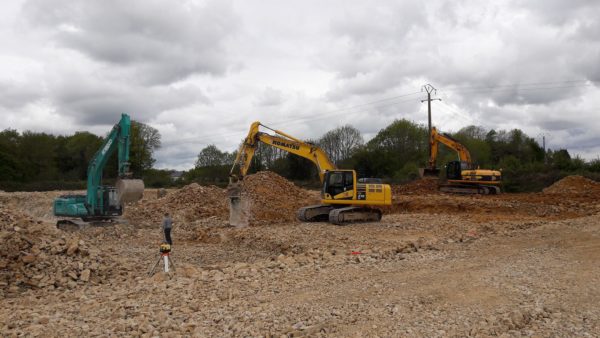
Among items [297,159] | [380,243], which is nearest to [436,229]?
[380,243]

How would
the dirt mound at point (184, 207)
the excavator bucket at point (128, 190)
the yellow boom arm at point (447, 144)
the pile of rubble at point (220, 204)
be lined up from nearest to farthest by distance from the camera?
the excavator bucket at point (128, 190) → the pile of rubble at point (220, 204) → the dirt mound at point (184, 207) → the yellow boom arm at point (447, 144)

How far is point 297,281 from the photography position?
335 inches

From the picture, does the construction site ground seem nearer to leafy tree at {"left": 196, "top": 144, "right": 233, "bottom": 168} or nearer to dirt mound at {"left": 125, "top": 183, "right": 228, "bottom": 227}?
dirt mound at {"left": 125, "top": 183, "right": 228, "bottom": 227}

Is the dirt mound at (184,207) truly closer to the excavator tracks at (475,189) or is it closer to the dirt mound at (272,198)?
the dirt mound at (272,198)

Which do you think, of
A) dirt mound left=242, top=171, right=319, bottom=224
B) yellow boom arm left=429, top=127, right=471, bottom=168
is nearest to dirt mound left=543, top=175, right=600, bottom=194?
yellow boom arm left=429, top=127, right=471, bottom=168

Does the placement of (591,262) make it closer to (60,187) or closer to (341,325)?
(341,325)

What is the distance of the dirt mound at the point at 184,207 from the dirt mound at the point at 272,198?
143 centimetres

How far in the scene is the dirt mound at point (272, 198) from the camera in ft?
66.1

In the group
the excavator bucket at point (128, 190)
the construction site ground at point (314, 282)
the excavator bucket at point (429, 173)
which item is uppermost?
the excavator bucket at point (429, 173)

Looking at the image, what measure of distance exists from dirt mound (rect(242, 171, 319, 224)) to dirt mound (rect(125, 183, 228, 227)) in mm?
1428

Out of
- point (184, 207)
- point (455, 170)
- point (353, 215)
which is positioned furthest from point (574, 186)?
point (184, 207)

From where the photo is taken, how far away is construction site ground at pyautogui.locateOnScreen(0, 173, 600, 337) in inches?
245

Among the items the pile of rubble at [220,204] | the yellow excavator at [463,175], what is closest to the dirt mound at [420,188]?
the yellow excavator at [463,175]

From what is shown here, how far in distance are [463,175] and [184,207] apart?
1488 centimetres
